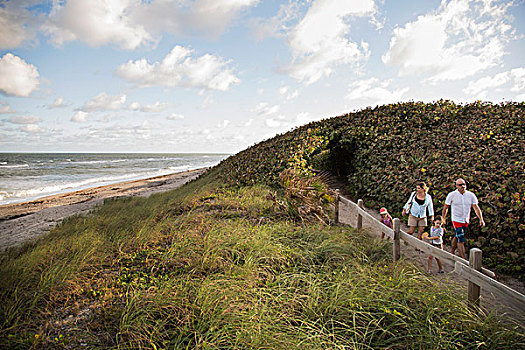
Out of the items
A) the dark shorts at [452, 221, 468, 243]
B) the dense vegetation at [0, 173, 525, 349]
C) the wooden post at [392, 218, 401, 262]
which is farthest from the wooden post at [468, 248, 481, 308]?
the dark shorts at [452, 221, 468, 243]

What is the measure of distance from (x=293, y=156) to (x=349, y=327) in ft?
26.1

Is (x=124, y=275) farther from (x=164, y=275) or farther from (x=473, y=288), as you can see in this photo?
(x=473, y=288)

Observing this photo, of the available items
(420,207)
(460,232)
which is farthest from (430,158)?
(460,232)

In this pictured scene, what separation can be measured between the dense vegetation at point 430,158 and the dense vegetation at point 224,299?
11.2ft

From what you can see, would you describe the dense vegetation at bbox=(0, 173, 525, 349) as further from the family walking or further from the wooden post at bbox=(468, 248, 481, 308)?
the family walking

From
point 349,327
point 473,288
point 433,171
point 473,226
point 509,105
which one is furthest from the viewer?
point 509,105

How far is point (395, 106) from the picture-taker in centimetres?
1267

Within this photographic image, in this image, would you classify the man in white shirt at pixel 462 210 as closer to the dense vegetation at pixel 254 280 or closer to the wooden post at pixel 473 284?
the dense vegetation at pixel 254 280

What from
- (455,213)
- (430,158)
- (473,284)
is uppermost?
(430,158)

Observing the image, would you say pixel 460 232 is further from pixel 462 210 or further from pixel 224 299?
pixel 224 299

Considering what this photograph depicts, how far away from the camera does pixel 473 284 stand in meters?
3.69

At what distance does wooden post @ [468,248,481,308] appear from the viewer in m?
3.58

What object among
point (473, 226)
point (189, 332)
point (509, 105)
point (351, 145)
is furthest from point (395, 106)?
point (189, 332)

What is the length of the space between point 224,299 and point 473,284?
10.5 feet
